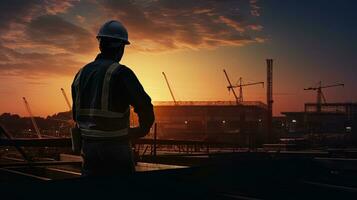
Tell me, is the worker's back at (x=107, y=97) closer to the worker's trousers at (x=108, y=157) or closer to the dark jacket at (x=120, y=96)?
the dark jacket at (x=120, y=96)

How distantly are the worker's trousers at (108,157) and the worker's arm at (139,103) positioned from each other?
0.46 feet

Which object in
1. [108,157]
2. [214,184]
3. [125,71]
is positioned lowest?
[214,184]

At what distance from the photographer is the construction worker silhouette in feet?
11.1

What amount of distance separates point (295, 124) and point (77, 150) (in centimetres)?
19223

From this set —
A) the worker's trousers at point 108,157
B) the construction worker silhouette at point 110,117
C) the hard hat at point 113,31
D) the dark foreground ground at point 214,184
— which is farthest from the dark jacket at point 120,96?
the dark foreground ground at point 214,184

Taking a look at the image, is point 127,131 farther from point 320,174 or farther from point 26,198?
point 320,174

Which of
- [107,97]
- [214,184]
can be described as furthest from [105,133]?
[214,184]

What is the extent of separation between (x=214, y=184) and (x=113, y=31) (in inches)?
59.3

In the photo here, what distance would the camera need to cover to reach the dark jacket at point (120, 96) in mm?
3381

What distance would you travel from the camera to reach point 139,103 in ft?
11.1

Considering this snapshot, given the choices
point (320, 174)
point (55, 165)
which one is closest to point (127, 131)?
point (320, 174)

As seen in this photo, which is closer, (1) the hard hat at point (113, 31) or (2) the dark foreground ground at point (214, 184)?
(2) the dark foreground ground at point (214, 184)

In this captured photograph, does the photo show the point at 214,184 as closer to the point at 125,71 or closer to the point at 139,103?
the point at 139,103

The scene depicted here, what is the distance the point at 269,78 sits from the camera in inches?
6230
